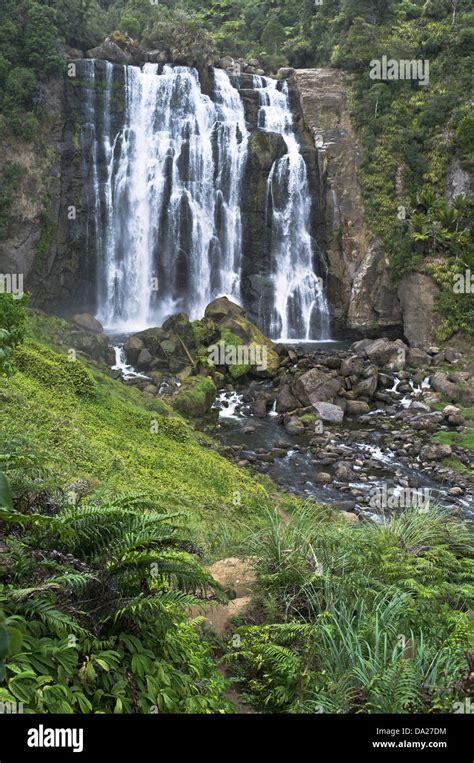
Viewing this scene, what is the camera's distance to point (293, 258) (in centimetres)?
2936

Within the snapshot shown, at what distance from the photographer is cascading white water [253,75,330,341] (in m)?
28.7

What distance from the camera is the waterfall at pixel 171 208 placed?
1117 inches

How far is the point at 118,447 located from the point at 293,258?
20.3 metres

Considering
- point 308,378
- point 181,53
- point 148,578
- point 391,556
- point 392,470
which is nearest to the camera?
point 148,578

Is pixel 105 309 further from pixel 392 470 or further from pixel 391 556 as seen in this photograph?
pixel 391 556

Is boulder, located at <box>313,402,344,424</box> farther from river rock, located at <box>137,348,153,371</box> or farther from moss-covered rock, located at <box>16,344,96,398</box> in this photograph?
moss-covered rock, located at <box>16,344,96,398</box>

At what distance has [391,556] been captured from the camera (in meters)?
5.91

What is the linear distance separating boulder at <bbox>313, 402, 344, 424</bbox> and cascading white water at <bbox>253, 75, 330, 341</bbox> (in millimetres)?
9756

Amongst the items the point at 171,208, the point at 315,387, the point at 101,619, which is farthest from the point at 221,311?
the point at 101,619

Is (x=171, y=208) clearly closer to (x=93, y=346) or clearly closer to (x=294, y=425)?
(x=93, y=346)

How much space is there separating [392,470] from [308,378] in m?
5.27

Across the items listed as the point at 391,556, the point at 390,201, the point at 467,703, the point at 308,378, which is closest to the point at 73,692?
the point at 467,703

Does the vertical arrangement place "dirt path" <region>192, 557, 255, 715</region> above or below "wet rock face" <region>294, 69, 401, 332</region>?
below
